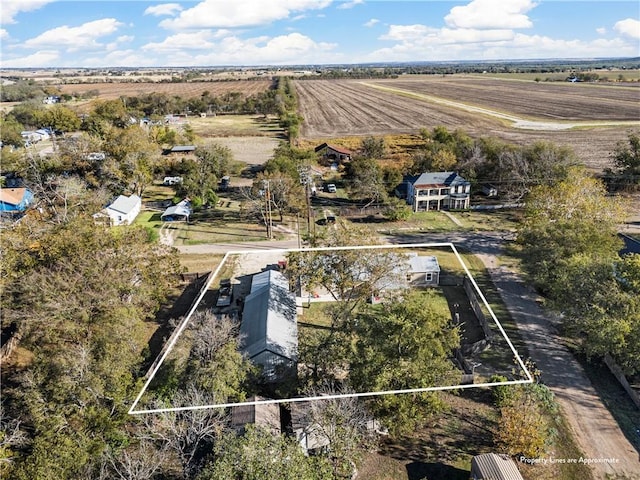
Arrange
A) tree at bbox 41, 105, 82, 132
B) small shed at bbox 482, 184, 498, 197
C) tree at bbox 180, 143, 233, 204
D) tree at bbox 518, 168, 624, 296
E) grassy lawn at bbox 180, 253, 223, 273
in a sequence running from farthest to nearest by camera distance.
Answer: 1. tree at bbox 41, 105, 82, 132
2. small shed at bbox 482, 184, 498, 197
3. tree at bbox 180, 143, 233, 204
4. grassy lawn at bbox 180, 253, 223, 273
5. tree at bbox 518, 168, 624, 296

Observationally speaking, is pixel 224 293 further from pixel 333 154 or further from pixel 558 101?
pixel 558 101

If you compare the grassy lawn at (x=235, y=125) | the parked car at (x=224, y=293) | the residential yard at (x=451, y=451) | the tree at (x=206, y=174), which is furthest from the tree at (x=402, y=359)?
the grassy lawn at (x=235, y=125)

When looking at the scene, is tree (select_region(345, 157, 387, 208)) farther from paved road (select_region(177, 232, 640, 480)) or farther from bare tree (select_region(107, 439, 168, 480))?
bare tree (select_region(107, 439, 168, 480))

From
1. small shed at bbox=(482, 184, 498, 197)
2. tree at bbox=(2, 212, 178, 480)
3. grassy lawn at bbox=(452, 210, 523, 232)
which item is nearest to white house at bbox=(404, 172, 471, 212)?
grassy lawn at bbox=(452, 210, 523, 232)

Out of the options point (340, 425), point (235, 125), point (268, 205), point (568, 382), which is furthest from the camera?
point (235, 125)

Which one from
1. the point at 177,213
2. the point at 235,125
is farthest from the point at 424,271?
the point at 235,125

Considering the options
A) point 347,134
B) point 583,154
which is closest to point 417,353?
point 583,154
